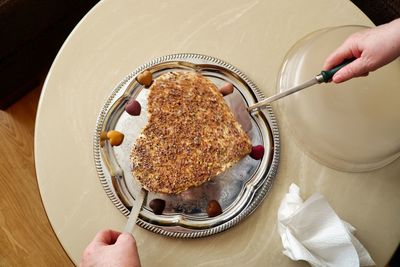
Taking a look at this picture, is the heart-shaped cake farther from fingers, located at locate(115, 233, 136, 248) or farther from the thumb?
the thumb

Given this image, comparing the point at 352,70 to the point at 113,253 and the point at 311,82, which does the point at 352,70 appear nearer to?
the point at 311,82

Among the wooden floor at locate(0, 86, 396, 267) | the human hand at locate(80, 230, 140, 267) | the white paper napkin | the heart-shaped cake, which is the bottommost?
the wooden floor at locate(0, 86, 396, 267)

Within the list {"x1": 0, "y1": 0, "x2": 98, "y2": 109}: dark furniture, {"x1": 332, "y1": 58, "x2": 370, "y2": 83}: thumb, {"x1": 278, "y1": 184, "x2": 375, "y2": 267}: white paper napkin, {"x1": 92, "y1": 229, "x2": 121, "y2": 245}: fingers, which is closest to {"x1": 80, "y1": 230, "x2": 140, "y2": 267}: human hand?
{"x1": 92, "y1": 229, "x2": 121, "y2": 245}: fingers

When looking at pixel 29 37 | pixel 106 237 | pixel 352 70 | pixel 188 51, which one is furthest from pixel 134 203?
pixel 29 37

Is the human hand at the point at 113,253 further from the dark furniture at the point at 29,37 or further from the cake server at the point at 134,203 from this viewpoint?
the dark furniture at the point at 29,37

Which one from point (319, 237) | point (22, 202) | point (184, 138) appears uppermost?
point (184, 138)

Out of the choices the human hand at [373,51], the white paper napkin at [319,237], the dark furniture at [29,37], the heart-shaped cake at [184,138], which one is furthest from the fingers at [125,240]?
the dark furniture at [29,37]
